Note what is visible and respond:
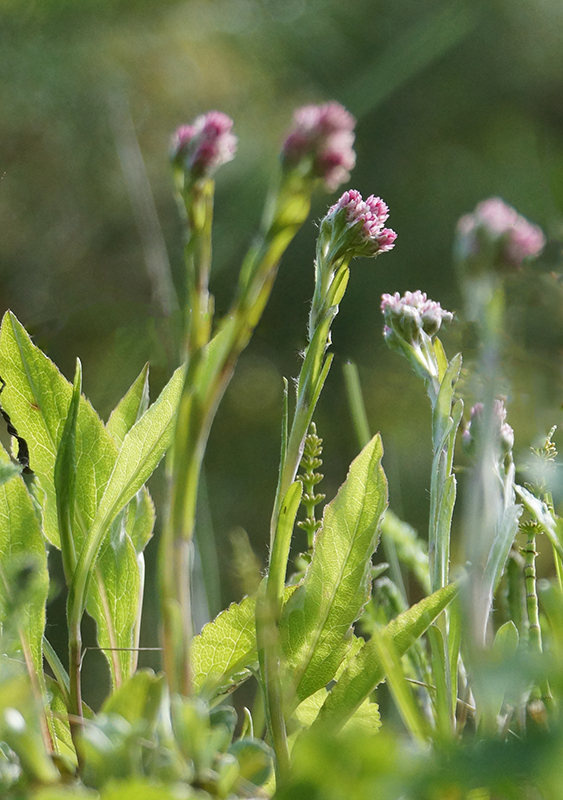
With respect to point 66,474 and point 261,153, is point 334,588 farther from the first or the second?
point 261,153

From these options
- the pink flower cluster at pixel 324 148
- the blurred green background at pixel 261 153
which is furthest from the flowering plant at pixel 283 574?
the blurred green background at pixel 261 153

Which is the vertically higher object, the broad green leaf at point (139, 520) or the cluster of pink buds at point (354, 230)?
the cluster of pink buds at point (354, 230)

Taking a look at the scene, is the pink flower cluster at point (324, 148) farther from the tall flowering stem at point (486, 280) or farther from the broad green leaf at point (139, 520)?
the broad green leaf at point (139, 520)

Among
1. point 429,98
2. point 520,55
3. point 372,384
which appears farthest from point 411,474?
point 520,55

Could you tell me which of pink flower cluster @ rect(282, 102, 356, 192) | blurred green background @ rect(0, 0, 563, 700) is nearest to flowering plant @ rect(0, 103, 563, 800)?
pink flower cluster @ rect(282, 102, 356, 192)

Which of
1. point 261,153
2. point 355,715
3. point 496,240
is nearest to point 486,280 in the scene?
point 496,240

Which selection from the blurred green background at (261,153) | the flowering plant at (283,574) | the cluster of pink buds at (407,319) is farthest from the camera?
the blurred green background at (261,153)
